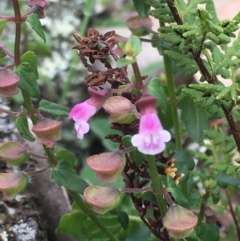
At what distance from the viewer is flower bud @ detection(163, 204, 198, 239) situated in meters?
0.78

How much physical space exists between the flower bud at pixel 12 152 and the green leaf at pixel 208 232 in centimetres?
33

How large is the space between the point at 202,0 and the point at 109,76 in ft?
0.62

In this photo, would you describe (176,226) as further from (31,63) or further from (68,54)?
(68,54)

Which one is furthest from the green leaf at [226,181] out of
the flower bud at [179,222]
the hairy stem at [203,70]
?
the flower bud at [179,222]

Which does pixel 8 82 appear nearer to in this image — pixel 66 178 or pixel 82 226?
pixel 66 178

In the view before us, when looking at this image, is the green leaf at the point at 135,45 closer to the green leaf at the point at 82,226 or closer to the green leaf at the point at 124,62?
the green leaf at the point at 124,62

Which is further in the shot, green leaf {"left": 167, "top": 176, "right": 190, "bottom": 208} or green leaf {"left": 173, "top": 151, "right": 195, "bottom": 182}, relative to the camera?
green leaf {"left": 173, "top": 151, "right": 195, "bottom": 182}

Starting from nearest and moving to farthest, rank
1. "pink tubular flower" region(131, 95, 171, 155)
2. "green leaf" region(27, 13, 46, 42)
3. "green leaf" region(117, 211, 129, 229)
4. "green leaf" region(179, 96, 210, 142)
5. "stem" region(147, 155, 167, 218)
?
1. "pink tubular flower" region(131, 95, 171, 155)
2. "stem" region(147, 155, 167, 218)
3. "green leaf" region(27, 13, 46, 42)
4. "green leaf" region(117, 211, 129, 229)
5. "green leaf" region(179, 96, 210, 142)

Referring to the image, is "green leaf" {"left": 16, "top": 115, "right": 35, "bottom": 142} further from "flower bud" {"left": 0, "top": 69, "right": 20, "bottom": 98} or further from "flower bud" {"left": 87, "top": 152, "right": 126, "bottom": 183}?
"flower bud" {"left": 87, "top": 152, "right": 126, "bottom": 183}

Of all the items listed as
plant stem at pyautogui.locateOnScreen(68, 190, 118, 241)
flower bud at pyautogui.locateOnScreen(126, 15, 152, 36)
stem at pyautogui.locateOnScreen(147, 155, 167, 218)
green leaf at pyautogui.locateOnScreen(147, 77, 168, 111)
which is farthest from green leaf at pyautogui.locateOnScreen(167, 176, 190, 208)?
flower bud at pyautogui.locateOnScreen(126, 15, 152, 36)

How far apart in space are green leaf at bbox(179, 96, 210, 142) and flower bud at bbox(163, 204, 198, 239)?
1.16ft

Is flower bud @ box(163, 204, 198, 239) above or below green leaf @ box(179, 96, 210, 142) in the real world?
above

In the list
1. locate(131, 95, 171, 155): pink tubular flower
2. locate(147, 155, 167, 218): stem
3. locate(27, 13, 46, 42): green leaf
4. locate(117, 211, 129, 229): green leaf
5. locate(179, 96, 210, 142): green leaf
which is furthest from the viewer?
locate(179, 96, 210, 142): green leaf

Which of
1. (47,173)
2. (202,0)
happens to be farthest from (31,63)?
(47,173)
